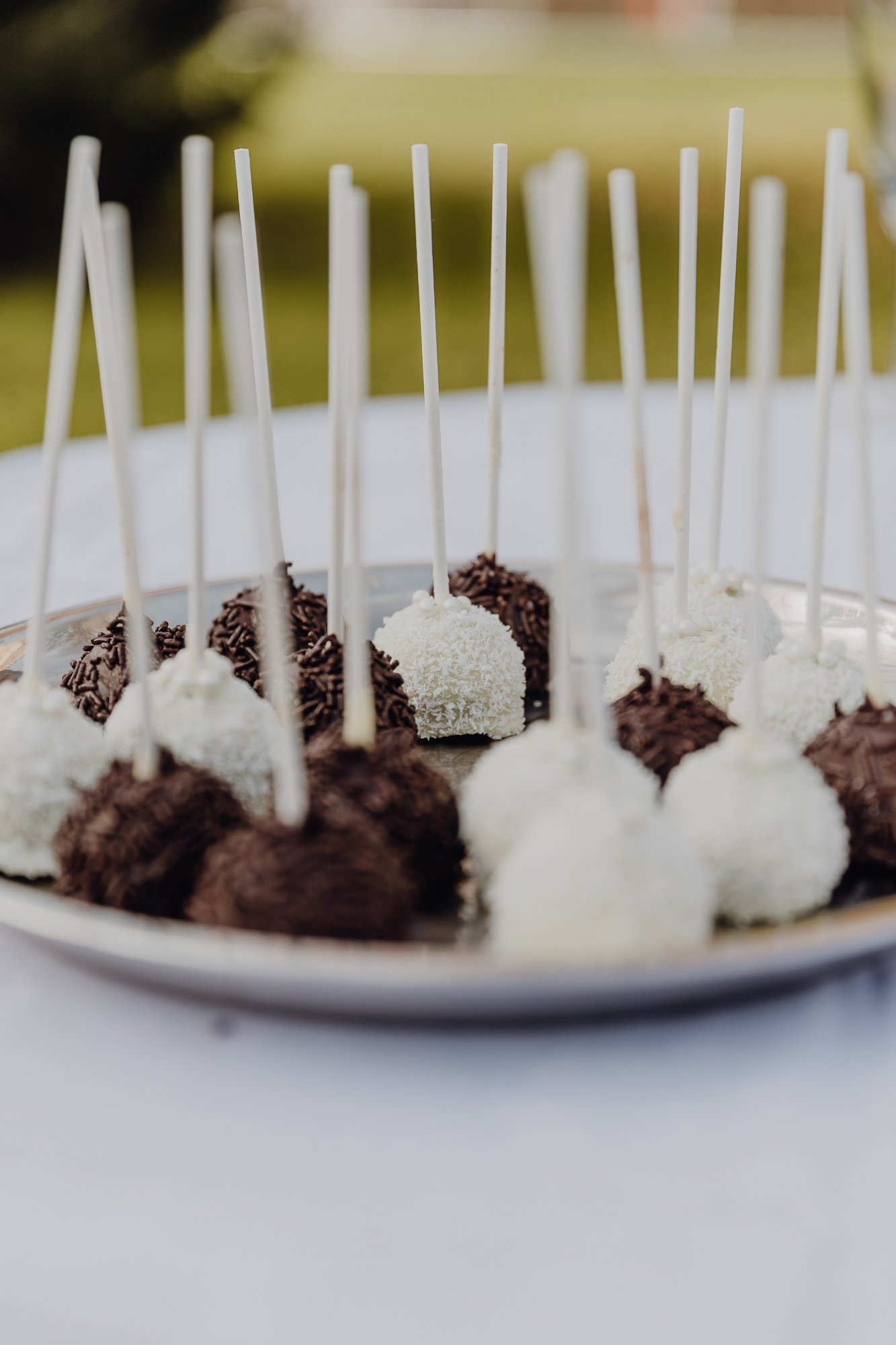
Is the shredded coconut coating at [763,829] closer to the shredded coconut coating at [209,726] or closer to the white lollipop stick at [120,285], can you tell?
the shredded coconut coating at [209,726]

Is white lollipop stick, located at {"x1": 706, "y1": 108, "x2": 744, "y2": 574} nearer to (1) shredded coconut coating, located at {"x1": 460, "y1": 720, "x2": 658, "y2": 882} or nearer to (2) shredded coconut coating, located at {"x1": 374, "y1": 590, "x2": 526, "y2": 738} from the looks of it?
(2) shredded coconut coating, located at {"x1": 374, "y1": 590, "x2": 526, "y2": 738}

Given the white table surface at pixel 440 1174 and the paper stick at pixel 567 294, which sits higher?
the paper stick at pixel 567 294

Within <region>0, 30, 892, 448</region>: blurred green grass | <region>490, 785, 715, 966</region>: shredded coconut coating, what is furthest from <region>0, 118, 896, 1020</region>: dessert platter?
<region>0, 30, 892, 448</region>: blurred green grass

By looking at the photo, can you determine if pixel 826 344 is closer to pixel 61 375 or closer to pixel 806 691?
pixel 806 691

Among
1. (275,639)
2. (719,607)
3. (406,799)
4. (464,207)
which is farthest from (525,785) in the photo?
(464,207)

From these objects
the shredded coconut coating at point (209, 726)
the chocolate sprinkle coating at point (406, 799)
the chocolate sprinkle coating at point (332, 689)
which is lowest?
the chocolate sprinkle coating at point (406, 799)

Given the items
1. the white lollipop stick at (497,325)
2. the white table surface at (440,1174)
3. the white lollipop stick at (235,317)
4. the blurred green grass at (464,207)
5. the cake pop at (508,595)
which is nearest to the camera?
the white table surface at (440,1174)

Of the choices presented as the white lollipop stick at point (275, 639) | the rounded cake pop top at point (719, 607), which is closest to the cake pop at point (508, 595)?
the rounded cake pop top at point (719, 607)
